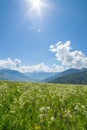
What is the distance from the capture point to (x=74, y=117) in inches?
246

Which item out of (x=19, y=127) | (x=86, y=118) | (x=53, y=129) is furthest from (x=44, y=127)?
(x=86, y=118)

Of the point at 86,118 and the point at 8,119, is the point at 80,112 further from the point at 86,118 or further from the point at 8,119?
the point at 8,119

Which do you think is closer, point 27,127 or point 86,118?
point 27,127

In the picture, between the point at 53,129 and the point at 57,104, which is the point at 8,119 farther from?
the point at 57,104

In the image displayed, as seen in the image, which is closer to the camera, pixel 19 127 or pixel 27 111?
pixel 19 127

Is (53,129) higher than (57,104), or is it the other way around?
(57,104)

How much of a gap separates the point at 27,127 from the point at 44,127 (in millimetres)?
354

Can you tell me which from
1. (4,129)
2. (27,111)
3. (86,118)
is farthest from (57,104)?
(4,129)

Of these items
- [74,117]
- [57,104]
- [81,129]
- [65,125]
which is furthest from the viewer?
[57,104]

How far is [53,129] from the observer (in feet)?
16.9

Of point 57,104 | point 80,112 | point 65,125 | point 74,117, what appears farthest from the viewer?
point 57,104

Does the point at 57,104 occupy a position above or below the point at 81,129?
above

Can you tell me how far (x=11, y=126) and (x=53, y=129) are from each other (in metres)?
0.89

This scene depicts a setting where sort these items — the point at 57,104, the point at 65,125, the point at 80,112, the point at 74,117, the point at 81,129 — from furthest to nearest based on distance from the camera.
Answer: the point at 57,104 → the point at 80,112 → the point at 74,117 → the point at 65,125 → the point at 81,129
